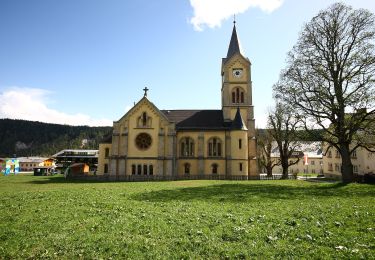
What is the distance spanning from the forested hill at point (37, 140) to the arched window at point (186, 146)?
141 m

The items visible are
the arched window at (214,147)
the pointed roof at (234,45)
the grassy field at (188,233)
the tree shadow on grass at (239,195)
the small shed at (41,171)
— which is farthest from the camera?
the small shed at (41,171)

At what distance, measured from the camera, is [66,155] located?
90.8 m

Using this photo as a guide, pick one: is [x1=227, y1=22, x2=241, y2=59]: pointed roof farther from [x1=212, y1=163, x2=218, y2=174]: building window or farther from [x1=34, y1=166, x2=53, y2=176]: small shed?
[x1=34, y1=166, x2=53, y2=176]: small shed

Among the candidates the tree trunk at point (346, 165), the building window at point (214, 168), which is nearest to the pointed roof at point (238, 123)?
the building window at point (214, 168)

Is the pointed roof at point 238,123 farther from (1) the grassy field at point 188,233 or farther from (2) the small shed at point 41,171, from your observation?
(2) the small shed at point 41,171

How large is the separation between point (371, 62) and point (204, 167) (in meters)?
28.3

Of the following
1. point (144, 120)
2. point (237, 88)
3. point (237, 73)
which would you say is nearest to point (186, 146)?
point (144, 120)

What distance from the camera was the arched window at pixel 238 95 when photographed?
4994 centimetres

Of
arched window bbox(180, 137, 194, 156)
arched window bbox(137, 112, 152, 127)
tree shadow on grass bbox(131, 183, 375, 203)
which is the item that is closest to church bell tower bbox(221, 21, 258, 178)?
arched window bbox(180, 137, 194, 156)

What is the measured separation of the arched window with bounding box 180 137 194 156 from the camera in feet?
152

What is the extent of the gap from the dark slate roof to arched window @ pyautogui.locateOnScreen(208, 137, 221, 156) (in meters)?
2.17

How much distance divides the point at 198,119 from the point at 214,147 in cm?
642

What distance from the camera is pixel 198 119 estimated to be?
160 feet

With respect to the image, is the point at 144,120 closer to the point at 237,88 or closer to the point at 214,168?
the point at 214,168
